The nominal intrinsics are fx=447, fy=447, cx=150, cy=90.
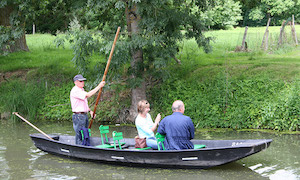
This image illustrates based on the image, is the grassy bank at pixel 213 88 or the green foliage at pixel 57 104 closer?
the grassy bank at pixel 213 88

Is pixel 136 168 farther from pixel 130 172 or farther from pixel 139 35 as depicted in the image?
pixel 139 35

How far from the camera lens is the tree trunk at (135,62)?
44.7ft

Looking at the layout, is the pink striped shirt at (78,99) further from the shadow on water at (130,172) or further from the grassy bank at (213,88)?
the grassy bank at (213,88)

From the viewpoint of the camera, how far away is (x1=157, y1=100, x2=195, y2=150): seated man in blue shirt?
334 inches

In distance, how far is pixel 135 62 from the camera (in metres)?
14.1

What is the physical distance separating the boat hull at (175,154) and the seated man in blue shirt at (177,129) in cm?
20

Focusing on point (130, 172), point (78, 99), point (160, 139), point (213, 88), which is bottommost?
point (130, 172)

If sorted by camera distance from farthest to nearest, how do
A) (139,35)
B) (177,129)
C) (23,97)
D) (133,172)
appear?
(23,97) → (139,35) → (133,172) → (177,129)

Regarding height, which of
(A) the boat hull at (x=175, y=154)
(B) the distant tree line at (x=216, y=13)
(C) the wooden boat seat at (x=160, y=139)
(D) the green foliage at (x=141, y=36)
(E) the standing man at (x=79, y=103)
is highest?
(B) the distant tree line at (x=216, y=13)

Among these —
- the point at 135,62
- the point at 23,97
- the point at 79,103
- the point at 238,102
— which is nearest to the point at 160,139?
the point at 79,103

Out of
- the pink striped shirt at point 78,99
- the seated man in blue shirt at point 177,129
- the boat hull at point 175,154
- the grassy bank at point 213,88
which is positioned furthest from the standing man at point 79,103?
the grassy bank at point 213,88

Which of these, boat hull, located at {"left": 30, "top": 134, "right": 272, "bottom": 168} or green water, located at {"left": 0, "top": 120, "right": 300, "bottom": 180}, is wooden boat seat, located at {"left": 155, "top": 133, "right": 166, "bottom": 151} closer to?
boat hull, located at {"left": 30, "top": 134, "right": 272, "bottom": 168}

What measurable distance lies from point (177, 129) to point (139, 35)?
16.8 feet

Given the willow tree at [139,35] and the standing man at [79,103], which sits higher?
the willow tree at [139,35]
